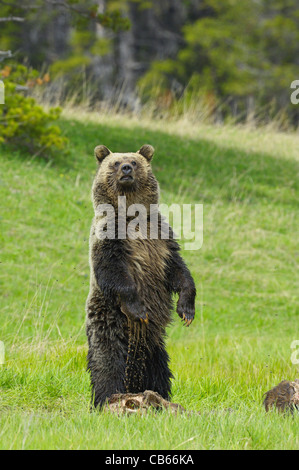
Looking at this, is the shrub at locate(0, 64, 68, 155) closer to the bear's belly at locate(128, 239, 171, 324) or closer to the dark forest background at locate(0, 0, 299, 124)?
the bear's belly at locate(128, 239, 171, 324)

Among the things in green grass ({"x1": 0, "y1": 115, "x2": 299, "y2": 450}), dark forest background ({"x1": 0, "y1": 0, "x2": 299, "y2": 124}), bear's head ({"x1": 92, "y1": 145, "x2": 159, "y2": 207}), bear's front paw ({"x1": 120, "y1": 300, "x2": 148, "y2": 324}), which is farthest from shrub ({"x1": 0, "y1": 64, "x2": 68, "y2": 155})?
dark forest background ({"x1": 0, "y1": 0, "x2": 299, "y2": 124})

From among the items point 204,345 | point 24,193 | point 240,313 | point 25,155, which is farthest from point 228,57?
point 204,345

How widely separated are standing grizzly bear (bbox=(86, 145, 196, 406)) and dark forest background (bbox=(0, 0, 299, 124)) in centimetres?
2082

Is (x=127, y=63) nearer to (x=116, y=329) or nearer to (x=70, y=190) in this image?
(x=70, y=190)

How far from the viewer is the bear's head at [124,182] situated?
5.17m

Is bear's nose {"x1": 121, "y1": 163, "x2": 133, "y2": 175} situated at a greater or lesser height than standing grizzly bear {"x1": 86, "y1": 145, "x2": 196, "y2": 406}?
greater

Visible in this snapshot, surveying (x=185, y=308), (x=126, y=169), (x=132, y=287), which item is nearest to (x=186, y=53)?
(x=126, y=169)

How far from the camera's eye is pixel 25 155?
14.9 m

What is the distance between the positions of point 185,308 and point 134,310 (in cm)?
48

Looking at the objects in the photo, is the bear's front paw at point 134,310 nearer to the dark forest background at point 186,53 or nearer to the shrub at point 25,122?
the shrub at point 25,122

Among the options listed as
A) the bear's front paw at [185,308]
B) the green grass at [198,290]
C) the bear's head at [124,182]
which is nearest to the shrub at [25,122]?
the green grass at [198,290]

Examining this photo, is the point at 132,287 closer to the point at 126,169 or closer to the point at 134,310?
the point at 134,310

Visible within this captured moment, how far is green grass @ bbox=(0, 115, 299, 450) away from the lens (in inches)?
173

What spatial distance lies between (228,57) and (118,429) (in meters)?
25.1
